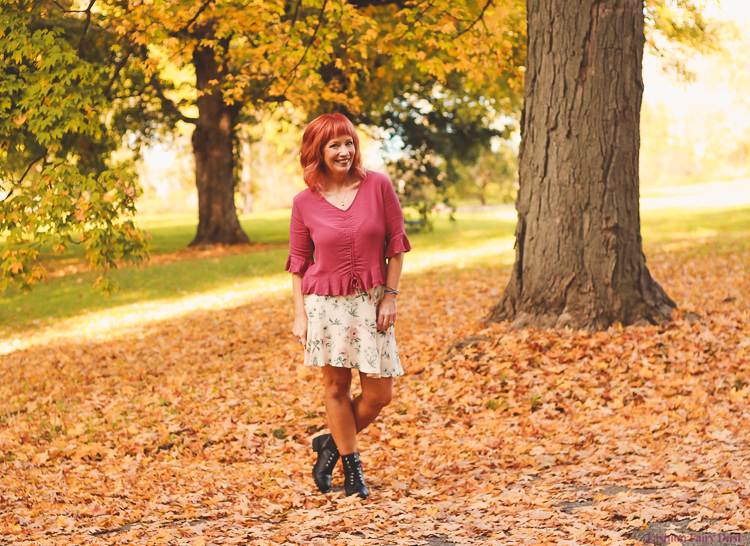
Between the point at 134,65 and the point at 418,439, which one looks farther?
the point at 134,65

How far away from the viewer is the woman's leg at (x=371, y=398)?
13.4ft

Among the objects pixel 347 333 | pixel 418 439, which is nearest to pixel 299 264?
pixel 347 333

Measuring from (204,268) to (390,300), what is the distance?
533 inches

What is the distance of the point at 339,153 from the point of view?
383 centimetres

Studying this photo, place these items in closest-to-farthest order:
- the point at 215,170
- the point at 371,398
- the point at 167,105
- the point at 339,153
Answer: the point at 339,153, the point at 371,398, the point at 167,105, the point at 215,170

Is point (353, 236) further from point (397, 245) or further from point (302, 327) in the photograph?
point (302, 327)

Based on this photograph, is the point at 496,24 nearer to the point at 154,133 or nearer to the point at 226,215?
the point at 226,215

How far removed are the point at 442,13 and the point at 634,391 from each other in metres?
6.41

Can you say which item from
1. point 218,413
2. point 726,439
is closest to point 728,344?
point 726,439

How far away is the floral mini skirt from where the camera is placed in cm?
391

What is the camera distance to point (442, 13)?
996cm

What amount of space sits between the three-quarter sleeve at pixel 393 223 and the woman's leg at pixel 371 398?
74 cm

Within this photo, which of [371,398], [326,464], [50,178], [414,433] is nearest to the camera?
[371,398]

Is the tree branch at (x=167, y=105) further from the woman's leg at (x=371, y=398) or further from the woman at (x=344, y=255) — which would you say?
the woman's leg at (x=371, y=398)
